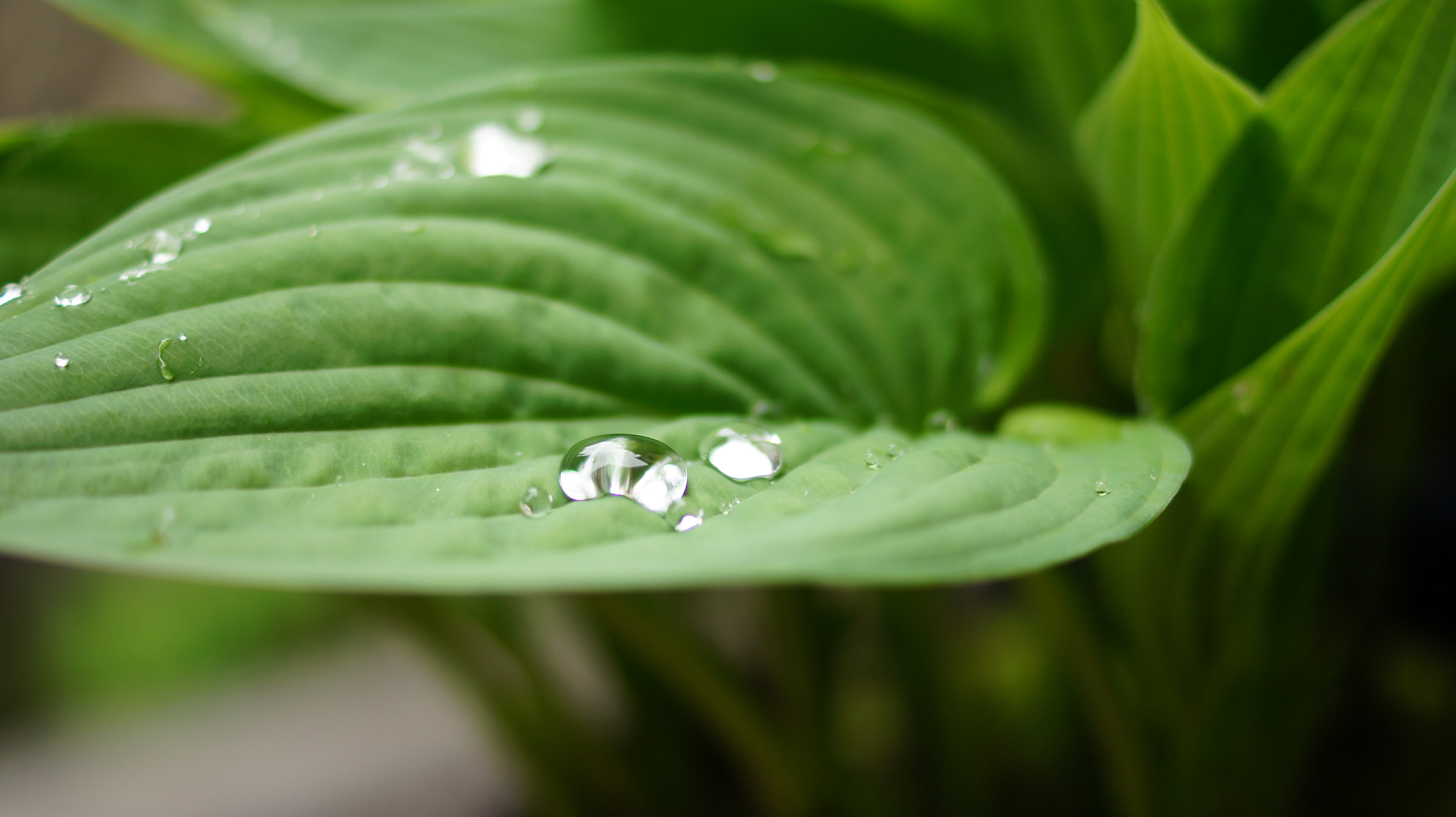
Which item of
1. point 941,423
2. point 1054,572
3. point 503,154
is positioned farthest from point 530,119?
point 1054,572

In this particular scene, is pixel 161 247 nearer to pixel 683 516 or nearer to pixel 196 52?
pixel 683 516

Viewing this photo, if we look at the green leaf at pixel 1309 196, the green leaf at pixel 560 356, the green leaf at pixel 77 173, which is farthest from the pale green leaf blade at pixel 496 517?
the green leaf at pixel 77 173

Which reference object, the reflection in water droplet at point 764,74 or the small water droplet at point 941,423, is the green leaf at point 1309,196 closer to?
the small water droplet at point 941,423

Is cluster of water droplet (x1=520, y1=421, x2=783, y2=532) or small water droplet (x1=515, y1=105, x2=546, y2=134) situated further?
small water droplet (x1=515, y1=105, x2=546, y2=134)

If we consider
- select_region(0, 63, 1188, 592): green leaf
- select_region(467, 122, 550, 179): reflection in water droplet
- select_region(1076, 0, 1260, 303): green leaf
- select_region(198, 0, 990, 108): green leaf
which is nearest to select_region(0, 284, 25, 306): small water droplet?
select_region(0, 63, 1188, 592): green leaf

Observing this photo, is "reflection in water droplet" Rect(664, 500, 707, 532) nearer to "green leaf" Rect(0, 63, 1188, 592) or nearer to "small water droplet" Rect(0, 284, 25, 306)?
"green leaf" Rect(0, 63, 1188, 592)

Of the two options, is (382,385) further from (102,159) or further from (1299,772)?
(1299,772)
